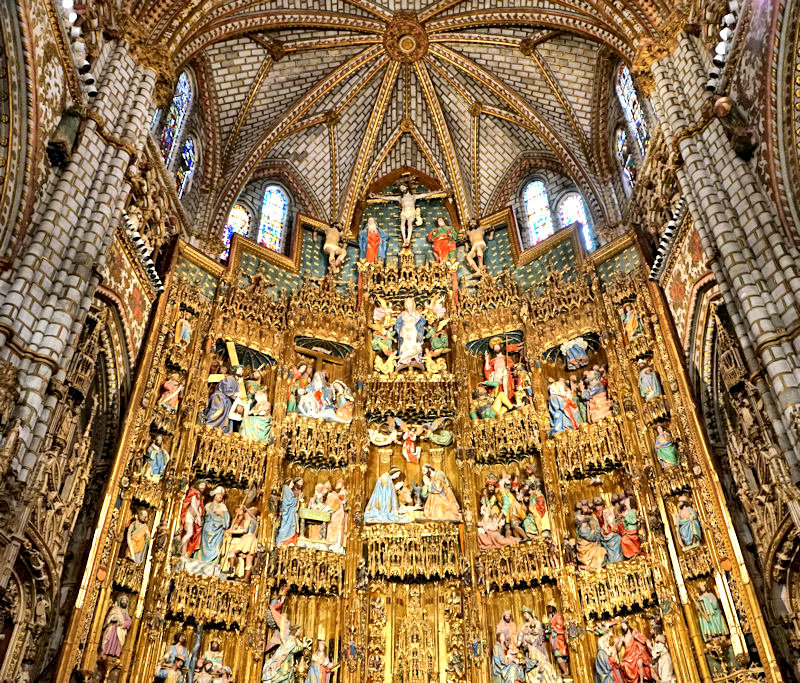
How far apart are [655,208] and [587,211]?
12.8 ft

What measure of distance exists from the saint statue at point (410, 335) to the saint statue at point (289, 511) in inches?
148

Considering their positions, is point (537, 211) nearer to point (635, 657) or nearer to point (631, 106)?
point (631, 106)

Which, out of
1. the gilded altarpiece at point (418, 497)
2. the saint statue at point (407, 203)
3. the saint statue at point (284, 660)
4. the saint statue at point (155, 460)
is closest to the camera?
the gilded altarpiece at point (418, 497)

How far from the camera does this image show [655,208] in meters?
15.8

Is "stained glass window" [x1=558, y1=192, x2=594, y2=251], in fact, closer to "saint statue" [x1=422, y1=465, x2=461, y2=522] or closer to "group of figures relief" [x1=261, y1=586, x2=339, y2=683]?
"saint statue" [x1=422, y1=465, x2=461, y2=522]

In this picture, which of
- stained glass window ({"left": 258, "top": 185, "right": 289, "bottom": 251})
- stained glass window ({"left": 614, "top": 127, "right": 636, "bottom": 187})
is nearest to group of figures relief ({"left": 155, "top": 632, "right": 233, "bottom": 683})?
stained glass window ({"left": 258, "top": 185, "right": 289, "bottom": 251})

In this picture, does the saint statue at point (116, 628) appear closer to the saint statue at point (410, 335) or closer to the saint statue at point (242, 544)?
the saint statue at point (242, 544)

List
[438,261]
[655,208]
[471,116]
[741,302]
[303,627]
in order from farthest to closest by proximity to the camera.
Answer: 1. [471,116]
2. [438,261]
3. [655,208]
4. [303,627]
5. [741,302]

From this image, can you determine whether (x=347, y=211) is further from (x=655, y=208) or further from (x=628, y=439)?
(x=628, y=439)

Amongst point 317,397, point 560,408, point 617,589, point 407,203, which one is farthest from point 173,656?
point 407,203

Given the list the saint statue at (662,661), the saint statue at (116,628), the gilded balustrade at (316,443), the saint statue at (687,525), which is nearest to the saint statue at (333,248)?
the gilded balustrade at (316,443)

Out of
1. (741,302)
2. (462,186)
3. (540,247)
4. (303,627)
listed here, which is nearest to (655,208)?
(540,247)

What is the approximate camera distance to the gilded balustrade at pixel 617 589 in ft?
44.2

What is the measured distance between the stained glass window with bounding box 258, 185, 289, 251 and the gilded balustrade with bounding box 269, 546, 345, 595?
8.63 m
